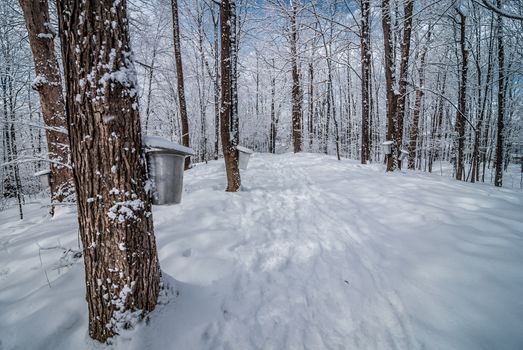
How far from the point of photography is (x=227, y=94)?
15.8 ft

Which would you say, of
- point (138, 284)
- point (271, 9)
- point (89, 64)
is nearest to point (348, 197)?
point (138, 284)

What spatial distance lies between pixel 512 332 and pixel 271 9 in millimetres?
11942

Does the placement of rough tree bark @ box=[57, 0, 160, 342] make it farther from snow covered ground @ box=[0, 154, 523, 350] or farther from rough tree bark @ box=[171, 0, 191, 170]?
rough tree bark @ box=[171, 0, 191, 170]

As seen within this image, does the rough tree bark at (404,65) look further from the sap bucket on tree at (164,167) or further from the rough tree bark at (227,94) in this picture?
the sap bucket on tree at (164,167)

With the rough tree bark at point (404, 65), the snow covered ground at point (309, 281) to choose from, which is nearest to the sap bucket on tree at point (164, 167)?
the snow covered ground at point (309, 281)

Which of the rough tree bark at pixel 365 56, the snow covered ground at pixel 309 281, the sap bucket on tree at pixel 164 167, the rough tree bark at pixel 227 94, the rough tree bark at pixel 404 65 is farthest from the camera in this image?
the rough tree bark at pixel 365 56

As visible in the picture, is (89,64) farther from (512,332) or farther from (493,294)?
(493,294)

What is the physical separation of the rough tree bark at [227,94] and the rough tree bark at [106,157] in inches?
132

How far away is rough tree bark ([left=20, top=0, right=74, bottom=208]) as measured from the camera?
3756 mm

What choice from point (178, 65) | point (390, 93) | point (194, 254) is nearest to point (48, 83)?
point (194, 254)

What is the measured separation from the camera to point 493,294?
68.9 inches

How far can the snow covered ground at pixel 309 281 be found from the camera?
1542 millimetres

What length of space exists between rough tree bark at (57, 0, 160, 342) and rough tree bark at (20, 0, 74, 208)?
10.4 ft

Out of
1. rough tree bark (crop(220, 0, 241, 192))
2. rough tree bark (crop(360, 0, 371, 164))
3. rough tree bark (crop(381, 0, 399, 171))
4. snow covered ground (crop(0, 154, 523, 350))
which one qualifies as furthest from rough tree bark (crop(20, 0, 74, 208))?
rough tree bark (crop(381, 0, 399, 171))
